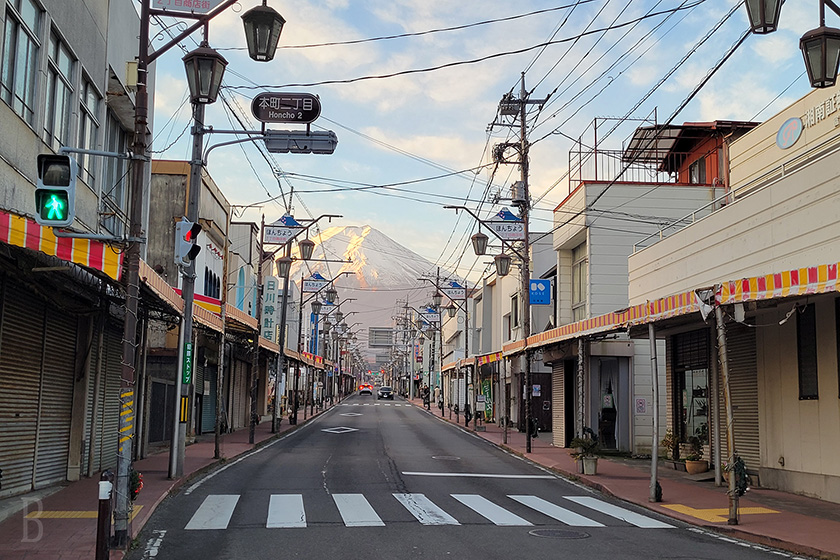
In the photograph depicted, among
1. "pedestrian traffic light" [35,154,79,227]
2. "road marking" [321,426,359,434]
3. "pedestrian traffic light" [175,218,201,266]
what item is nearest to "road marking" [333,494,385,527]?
"pedestrian traffic light" [175,218,201,266]

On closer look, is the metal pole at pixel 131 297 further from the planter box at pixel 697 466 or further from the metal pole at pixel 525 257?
the metal pole at pixel 525 257

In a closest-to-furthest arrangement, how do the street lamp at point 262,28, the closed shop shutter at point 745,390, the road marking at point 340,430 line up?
the street lamp at point 262,28
the closed shop shutter at point 745,390
the road marking at point 340,430

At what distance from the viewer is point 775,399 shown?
18297mm

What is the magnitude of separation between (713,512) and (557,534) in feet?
13.6

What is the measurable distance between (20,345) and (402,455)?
47.6ft

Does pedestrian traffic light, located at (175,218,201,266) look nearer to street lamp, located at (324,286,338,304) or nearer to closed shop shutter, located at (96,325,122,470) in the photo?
closed shop shutter, located at (96,325,122,470)

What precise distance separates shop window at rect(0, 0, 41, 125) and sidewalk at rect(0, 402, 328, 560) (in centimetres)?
659

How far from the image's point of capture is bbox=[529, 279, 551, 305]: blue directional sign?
35.3 metres

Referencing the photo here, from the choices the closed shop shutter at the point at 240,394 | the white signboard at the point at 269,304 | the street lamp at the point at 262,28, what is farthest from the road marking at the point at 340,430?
the street lamp at the point at 262,28

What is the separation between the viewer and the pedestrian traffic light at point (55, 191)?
31.9 ft

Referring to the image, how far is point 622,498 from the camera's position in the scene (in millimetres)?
17047

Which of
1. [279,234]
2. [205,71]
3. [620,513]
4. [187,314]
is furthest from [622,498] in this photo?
[279,234]

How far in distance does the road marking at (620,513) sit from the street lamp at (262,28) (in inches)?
371

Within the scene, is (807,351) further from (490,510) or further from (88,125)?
(88,125)
